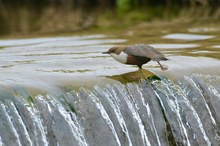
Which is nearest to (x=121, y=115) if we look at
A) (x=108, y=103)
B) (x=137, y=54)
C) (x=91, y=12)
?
(x=108, y=103)

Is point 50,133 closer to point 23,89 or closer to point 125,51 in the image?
point 23,89

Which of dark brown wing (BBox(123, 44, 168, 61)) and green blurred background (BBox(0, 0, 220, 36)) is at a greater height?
dark brown wing (BBox(123, 44, 168, 61))

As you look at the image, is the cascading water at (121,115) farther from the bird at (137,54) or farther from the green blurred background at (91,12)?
the green blurred background at (91,12)

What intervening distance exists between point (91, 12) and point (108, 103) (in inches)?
601

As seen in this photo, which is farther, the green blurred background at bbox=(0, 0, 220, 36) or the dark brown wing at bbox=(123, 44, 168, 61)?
the green blurred background at bbox=(0, 0, 220, 36)

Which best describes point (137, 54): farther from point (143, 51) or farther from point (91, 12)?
point (91, 12)

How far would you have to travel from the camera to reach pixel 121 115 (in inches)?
269

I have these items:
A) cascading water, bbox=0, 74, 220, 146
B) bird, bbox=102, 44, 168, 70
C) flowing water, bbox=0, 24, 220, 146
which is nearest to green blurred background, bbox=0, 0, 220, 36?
flowing water, bbox=0, 24, 220, 146

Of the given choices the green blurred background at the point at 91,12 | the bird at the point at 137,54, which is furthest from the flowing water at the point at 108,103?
the green blurred background at the point at 91,12

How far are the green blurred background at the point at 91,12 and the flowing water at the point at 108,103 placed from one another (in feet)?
25.6

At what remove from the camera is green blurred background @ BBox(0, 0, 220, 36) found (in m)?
17.2

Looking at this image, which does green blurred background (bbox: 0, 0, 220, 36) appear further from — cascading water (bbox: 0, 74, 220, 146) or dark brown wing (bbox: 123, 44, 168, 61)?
dark brown wing (bbox: 123, 44, 168, 61)

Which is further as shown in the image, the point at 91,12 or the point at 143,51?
the point at 91,12

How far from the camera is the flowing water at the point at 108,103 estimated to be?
636cm
